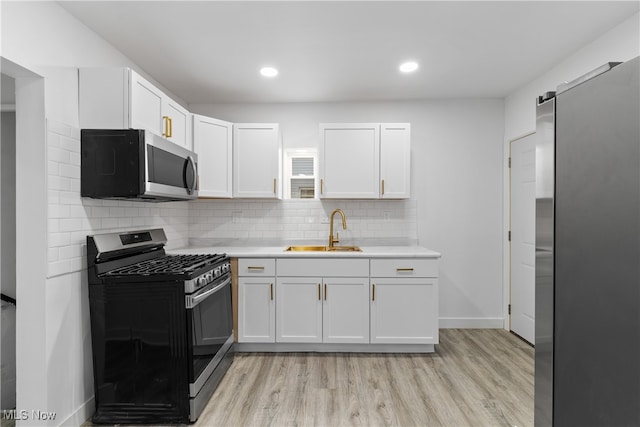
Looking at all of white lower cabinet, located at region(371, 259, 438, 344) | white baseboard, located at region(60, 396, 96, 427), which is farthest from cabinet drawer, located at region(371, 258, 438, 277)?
white baseboard, located at region(60, 396, 96, 427)

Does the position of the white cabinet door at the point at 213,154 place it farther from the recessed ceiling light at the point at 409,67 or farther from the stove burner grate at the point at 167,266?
the recessed ceiling light at the point at 409,67

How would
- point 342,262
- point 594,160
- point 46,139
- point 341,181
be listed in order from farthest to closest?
point 341,181 → point 342,262 → point 46,139 → point 594,160

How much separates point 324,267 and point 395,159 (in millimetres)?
1319

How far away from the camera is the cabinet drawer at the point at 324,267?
3158 mm

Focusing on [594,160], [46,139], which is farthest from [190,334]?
[594,160]

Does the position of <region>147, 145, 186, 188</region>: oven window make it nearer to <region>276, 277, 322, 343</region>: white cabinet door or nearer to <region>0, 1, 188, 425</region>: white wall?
<region>0, 1, 188, 425</region>: white wall

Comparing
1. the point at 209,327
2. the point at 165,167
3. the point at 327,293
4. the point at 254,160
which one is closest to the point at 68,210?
the point at 165,167

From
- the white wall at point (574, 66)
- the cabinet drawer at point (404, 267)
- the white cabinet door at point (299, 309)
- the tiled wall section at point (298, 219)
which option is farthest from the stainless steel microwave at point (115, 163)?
the white wall at point (574, 66)

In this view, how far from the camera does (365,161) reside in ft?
11.6

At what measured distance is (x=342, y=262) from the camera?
10.4 ft

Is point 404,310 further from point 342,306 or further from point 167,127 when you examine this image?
point 167,127

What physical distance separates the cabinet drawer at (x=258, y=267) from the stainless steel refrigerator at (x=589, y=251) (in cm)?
242

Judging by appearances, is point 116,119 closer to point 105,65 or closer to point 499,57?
point 105,65

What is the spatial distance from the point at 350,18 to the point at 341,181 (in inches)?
63.6
